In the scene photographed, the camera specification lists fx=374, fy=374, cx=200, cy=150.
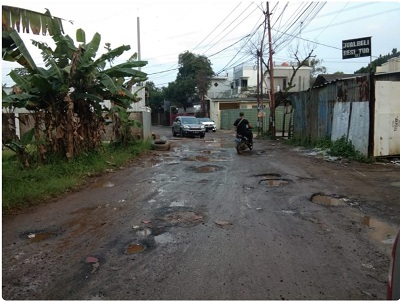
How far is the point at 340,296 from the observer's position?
11.4 ft

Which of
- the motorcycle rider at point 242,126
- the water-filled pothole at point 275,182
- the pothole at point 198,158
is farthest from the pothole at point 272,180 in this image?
the motorcycle rider at point 242,126

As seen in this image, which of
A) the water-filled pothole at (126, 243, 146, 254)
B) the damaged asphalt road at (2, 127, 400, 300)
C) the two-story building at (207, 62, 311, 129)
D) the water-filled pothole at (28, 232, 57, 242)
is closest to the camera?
the damaged asphalt road at (2, 127, 400, 300)

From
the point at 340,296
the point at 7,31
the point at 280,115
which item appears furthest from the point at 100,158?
the point at 280,115

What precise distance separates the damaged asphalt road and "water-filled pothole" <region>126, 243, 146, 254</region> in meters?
0.01

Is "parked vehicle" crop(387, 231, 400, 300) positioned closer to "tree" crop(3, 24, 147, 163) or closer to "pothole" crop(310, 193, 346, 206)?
"pothole" crop(310, 193, 346, 206)

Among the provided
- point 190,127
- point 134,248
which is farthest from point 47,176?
point 190,127

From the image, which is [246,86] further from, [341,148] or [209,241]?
[209,241]

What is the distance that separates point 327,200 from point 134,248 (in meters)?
4.15

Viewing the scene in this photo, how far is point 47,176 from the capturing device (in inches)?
369

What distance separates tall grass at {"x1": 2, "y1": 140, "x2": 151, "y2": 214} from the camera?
7467 mm

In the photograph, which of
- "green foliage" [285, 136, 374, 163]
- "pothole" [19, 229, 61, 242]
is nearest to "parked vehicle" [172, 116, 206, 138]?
"green foliage" [285, 136, 374, 163]

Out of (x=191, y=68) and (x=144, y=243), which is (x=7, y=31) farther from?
(x=191, y=68)

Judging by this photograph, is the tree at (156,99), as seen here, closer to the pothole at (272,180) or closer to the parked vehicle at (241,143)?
the parked vehicle at (241,143)

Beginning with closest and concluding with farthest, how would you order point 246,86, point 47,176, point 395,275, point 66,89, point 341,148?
point 395,275
point 47,176
point 66,89
point 341,148
point 246,86
